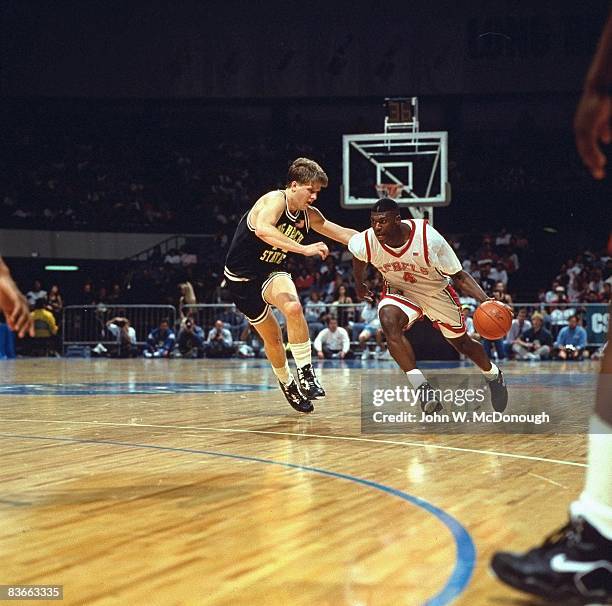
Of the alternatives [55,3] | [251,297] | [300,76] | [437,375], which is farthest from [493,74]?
[251,297]

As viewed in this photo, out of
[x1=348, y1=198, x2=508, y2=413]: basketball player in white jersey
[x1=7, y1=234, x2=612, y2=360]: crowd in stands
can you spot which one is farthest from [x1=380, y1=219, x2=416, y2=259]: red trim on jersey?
[x1=7, y1=234, x2=612, y2=360]: crowd in stands

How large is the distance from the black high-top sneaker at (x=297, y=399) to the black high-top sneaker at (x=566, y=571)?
14.5 ft

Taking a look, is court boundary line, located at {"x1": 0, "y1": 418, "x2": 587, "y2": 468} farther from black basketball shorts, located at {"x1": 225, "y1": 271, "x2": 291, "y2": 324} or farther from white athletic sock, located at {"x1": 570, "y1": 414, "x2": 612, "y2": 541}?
white athletic sock, located at {"x1": 570, "y1": 414, "x2": 612, "y2": 541}

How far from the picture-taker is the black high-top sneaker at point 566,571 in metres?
2.13

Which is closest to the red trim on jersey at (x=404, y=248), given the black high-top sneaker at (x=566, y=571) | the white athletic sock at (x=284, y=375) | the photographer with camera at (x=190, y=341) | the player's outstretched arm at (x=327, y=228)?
the player's outstretched arm at (x=327, y=228)

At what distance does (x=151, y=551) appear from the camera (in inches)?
102

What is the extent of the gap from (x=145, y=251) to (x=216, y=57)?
6.09 metres

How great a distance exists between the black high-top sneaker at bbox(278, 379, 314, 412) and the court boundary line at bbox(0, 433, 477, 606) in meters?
1.89

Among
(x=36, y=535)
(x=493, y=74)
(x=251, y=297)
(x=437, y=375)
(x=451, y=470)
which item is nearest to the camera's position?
(x=36, y=535)

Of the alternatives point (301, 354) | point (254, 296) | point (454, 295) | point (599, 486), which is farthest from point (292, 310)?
point (599, 486)

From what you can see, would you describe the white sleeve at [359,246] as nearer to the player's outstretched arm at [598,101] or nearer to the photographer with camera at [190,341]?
the player's outstretched arm at [598,101]

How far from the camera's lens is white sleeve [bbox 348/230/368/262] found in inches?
265

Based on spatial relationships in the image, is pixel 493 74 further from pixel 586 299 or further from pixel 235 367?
pixel 235 367

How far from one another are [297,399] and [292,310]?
2.29 feet
